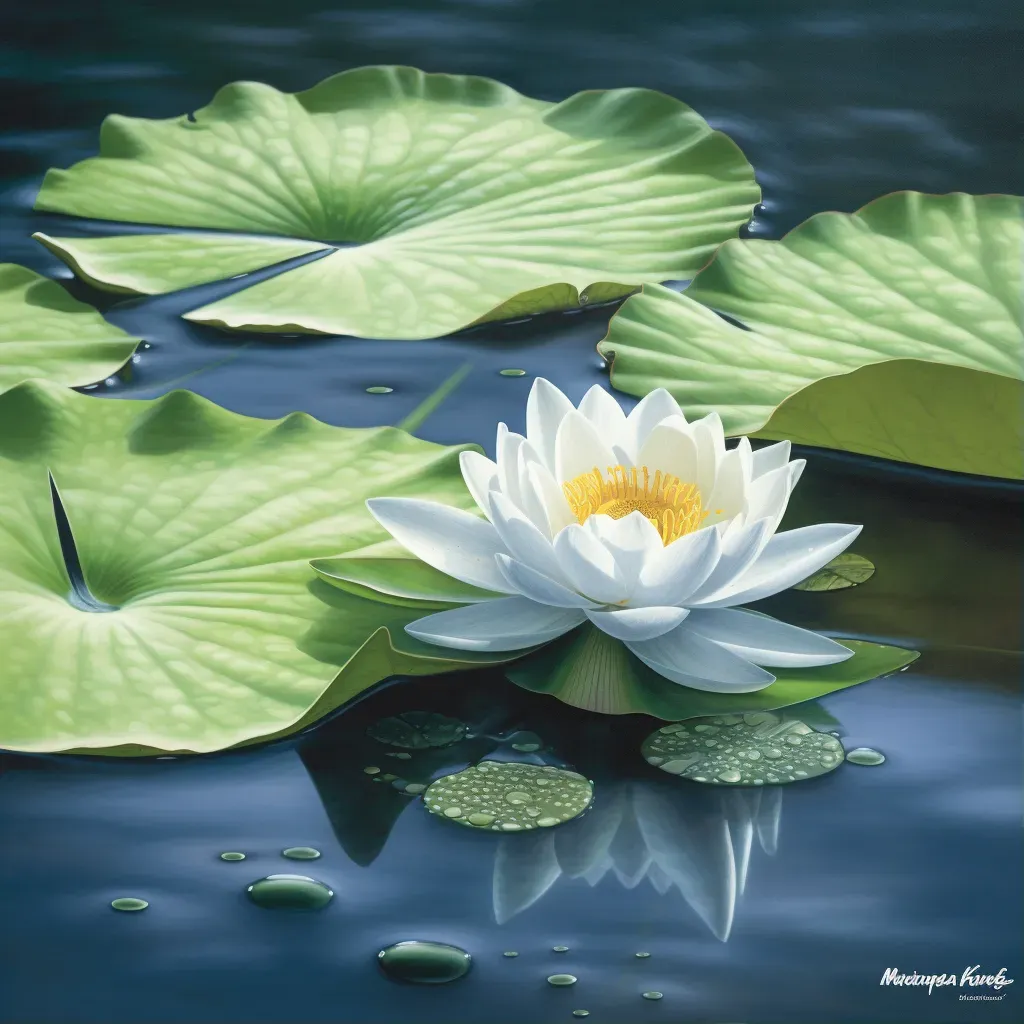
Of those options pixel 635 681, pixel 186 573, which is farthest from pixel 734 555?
pixel 186 573

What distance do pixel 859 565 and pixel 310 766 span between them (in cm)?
61

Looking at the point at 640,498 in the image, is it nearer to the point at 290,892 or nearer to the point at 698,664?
the point at 698,664

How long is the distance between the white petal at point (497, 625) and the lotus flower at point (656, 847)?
0.15 metres

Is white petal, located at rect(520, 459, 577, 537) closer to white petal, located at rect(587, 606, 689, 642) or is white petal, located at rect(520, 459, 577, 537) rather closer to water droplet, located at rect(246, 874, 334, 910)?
white petal, located at rect(587, 606, 689, 642)

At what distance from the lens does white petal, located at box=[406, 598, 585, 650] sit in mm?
1276

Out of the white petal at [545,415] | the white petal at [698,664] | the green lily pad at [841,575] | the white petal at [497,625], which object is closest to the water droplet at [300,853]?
the white petal at [497,625]

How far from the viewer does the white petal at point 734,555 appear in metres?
1.21

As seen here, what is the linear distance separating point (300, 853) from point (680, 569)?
38 cm

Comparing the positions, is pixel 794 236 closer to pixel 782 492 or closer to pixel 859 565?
pixel 859 565

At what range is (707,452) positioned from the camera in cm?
134

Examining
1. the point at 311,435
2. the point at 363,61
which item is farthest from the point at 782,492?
the point at 363,61

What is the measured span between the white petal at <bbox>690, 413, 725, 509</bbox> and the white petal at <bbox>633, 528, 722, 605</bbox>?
5.4 inches

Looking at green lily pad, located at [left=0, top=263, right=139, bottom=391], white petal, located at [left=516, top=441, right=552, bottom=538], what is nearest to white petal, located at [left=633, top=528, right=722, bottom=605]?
white petal, located at [left=516, top=441, right=552, bottom=538]

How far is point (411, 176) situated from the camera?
2.37 metres
